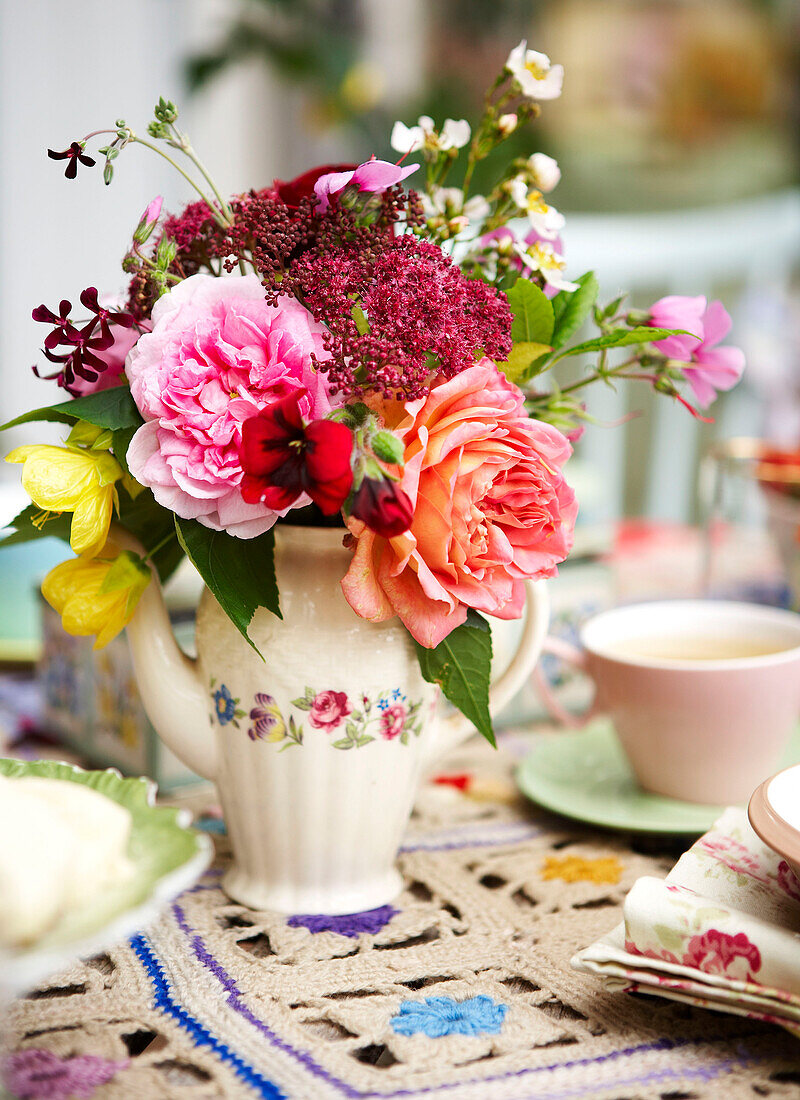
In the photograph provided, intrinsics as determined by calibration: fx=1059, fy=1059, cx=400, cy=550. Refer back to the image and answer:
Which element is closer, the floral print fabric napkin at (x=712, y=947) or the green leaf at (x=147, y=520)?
the floral print fabric napkin at (x=712, y=947)

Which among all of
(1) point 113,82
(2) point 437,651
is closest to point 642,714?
(2) point 437,651

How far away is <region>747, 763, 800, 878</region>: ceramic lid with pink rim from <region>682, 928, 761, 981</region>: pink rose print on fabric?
3cm

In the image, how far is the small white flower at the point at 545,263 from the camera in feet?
1.62

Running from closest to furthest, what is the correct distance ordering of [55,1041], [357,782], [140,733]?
[55,1041] → [357,782] → [140,733]

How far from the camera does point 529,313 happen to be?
0.48 metres

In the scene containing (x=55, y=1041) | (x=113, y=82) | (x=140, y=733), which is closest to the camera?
(x=55, y=1041)

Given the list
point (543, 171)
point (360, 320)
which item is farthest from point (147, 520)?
point (543, 171)

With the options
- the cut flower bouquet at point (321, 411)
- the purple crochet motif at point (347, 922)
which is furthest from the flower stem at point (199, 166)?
the purple crochet motif at point (347, 922)

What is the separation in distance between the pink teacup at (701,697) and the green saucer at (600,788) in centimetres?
1

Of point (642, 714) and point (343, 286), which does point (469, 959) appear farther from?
point (343, 286)

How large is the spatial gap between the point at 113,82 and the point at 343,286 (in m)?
1.95

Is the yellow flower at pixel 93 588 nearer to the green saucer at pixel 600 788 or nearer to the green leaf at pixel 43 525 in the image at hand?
the green leaf at pixel 43 525

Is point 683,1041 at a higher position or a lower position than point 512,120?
lower

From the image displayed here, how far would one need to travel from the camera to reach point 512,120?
51 centimetres
